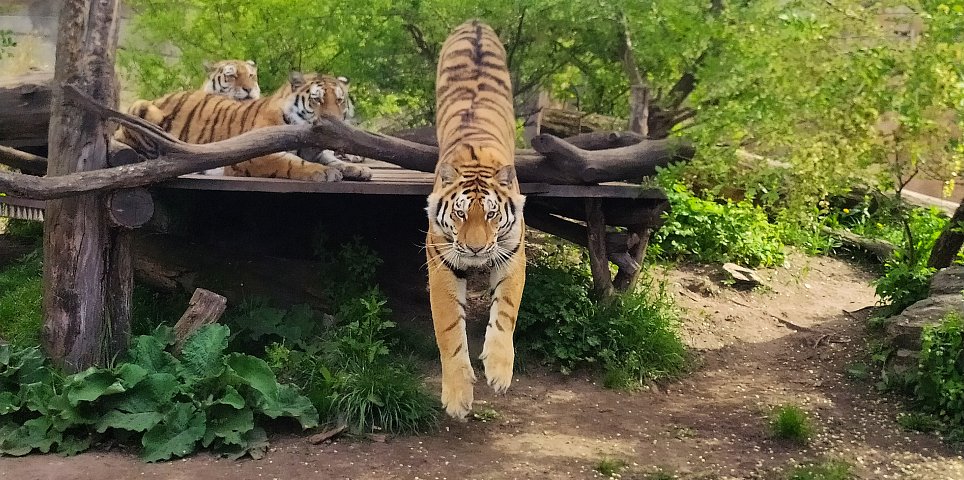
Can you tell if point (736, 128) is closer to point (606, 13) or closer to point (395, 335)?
point (606, 13)

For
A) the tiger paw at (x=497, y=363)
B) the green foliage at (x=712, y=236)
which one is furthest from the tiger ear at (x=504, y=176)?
the green foliage at (x=712, y=236)

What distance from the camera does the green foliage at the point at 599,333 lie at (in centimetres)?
567

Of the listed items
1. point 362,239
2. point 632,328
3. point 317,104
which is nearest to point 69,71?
point 317,104

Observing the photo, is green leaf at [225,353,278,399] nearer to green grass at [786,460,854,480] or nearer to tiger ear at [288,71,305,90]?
tiger ear at [288,71,305,90]

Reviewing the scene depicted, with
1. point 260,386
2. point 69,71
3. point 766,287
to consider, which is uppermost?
point 69,71

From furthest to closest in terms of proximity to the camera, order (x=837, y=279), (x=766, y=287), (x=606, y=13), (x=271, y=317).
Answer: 1. (x=837, y=279)
2. (x=766, y=287)
3. (x=606, y=13)
4. (x=271, y=317)

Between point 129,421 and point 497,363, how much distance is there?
188 centimetres

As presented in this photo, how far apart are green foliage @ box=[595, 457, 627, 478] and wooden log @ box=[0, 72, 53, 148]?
14.5ft

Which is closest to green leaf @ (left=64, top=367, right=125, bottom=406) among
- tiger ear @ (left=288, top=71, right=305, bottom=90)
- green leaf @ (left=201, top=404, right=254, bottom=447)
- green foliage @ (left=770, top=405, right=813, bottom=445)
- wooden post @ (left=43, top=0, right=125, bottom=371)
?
wooden post @ (left=43, top=0, right=125, bottom=371)

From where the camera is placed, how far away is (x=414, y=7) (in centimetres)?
646

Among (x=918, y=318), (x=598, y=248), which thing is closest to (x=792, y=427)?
(x=918, y=318)

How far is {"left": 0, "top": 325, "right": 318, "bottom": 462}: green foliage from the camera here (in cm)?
423

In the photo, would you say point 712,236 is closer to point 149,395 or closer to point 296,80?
point 296,80

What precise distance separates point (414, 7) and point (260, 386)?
3.30 meters
